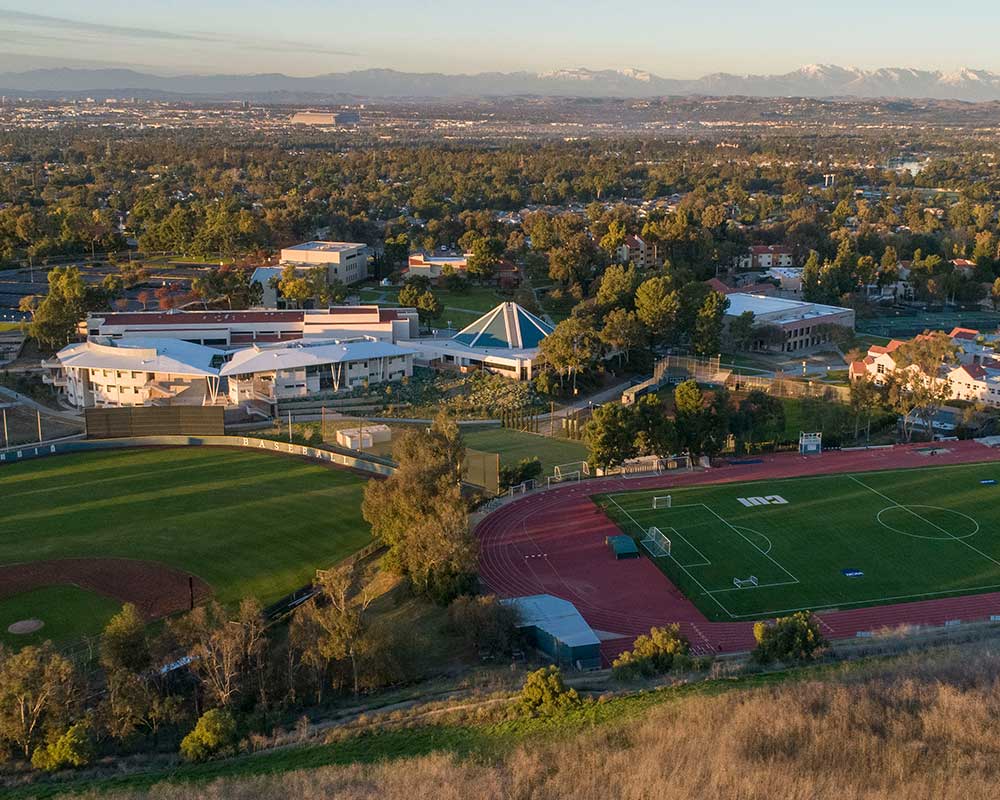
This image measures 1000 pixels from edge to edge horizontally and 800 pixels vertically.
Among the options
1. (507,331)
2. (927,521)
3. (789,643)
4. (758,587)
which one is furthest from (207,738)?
(507,331)

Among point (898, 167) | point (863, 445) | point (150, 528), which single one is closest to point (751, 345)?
point (863, 445)

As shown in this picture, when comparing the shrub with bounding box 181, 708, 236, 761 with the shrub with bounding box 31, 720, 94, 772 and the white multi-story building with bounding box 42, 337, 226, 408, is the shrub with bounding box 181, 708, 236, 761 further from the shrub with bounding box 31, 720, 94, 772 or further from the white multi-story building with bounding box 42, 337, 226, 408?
the white multi-story building with bounding box 42, 337, 226, 408

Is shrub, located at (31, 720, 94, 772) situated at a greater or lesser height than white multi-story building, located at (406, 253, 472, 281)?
lesser

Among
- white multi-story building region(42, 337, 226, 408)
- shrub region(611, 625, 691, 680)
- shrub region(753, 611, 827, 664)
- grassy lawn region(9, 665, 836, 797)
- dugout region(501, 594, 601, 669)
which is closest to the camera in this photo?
grassy lawn region(9, 665, 836, 797)

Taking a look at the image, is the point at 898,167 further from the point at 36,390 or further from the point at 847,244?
the point at 36,390

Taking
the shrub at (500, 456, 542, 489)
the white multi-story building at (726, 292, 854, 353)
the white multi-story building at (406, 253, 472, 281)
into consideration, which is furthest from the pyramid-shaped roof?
the white multi-story building at (406, 253, 472, 281)
